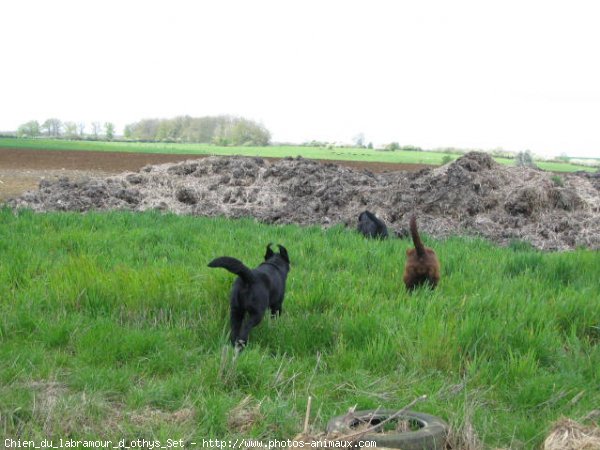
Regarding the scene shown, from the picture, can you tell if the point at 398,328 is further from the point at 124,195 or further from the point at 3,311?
the point at 124,195

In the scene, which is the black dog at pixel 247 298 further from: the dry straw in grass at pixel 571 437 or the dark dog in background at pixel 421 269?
the dry straw in grass at pixel 571 437

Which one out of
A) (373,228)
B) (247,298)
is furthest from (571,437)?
(373,228)

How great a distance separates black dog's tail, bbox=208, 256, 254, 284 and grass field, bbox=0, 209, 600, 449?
60 cm

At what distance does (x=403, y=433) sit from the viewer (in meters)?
3.60

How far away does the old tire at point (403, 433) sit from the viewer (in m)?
3.52

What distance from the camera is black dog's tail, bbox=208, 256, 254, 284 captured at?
187 inches

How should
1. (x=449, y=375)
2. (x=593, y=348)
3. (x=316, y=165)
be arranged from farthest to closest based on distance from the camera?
(x=316, y=165) → (x=593, y=348) → (x=449, y=375)

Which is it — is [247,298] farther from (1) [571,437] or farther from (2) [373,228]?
(2) [373,228]

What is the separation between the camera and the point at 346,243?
9703 millimetres

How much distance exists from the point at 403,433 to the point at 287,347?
1.94 meters

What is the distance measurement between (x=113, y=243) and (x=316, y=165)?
9953 mm

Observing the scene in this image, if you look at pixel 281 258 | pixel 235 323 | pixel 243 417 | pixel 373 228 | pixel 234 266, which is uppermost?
pixel 234 266

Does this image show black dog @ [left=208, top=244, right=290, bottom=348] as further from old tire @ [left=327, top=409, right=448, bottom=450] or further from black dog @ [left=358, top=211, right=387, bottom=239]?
black dog @ [left=358, top=211, right=387, bottom=239]

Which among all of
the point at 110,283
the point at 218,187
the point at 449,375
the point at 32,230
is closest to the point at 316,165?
the point at 218,187
